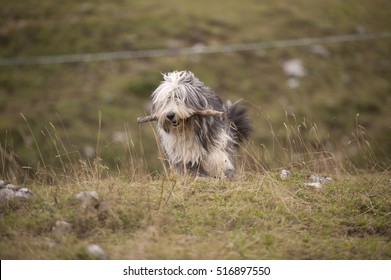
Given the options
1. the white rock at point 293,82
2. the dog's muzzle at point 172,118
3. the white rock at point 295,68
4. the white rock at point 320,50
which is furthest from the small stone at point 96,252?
the white rock at point 320,50

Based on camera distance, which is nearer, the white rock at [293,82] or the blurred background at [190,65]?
the blurred background at [190,65]

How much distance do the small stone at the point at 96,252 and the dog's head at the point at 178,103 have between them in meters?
3.00

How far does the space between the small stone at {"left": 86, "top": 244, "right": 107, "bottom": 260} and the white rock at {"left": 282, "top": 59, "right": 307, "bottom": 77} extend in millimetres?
33912

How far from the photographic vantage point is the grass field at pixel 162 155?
6195 mm

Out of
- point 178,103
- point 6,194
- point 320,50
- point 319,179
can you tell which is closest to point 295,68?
point 320,50

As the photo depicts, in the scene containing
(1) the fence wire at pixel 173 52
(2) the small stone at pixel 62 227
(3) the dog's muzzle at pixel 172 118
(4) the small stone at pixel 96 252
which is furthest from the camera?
(1) the fence wire at pixel 173 52

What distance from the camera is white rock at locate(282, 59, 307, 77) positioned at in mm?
38688

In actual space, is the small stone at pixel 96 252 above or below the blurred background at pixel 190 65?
above

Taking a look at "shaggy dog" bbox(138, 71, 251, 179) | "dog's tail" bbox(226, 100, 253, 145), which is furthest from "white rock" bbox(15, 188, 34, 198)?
"dog's tail" bbox(226, 100, 253, 145)

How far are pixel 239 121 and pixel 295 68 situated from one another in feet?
98.2

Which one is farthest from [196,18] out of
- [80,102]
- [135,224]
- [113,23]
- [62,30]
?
[135,224]

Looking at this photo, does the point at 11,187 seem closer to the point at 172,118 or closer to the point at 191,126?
the point at 172,118

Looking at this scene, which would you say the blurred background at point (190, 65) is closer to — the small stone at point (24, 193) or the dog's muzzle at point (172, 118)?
the dog's muzzle at point (172, 118)

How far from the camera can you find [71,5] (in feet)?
157
